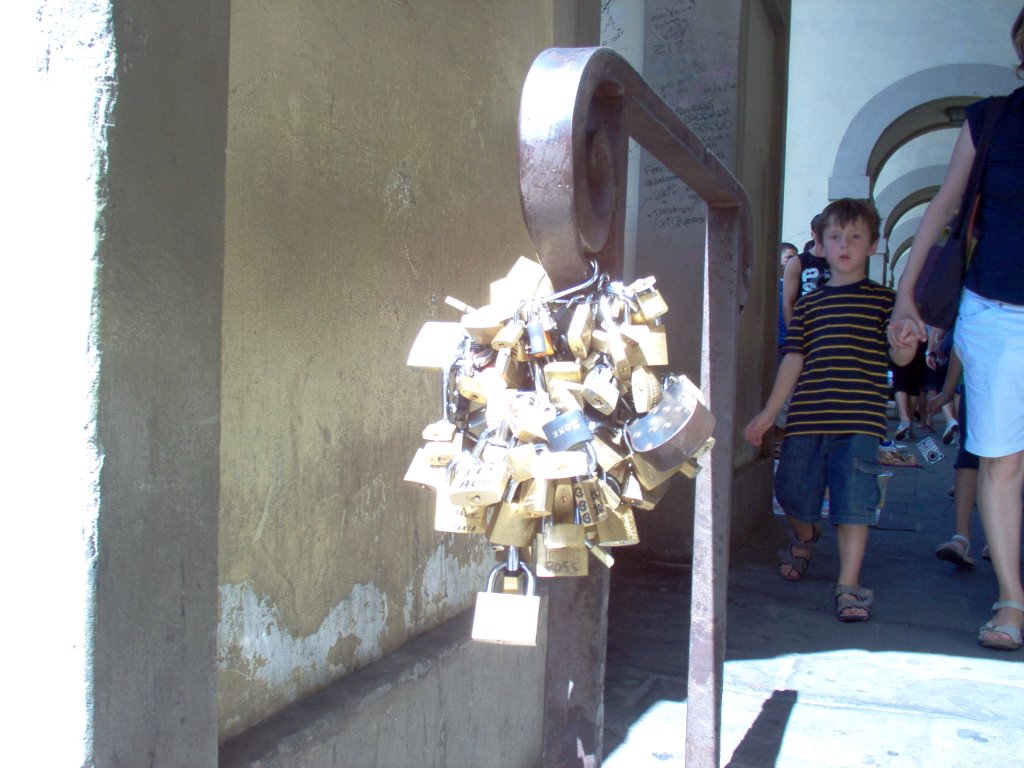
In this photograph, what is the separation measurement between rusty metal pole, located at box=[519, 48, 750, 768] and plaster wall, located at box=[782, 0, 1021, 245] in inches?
352

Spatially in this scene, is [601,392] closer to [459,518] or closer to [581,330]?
[581,330]

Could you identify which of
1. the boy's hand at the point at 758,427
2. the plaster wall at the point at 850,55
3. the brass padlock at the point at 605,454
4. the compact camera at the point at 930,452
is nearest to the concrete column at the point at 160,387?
the brass padlock at the point at 605,454

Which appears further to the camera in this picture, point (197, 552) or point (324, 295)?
point (324, 295)

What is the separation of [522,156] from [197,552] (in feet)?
2.18

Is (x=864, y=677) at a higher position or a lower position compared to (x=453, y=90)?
lower

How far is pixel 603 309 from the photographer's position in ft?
3.21

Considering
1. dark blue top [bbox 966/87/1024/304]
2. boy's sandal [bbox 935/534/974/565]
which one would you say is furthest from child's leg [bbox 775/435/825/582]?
dark blue top [bbox 966/87/1024/304]

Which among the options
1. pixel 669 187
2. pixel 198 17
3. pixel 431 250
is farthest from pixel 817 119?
pixel 198 17

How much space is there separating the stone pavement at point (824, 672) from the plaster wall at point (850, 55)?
7.00 meters

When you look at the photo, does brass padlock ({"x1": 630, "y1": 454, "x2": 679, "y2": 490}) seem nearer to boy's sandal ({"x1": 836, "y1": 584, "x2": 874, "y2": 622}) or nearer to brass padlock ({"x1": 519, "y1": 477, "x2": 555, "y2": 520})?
brass padlock ({"x1": 519, "y1": 477, "x2": 555, "y2": 520})

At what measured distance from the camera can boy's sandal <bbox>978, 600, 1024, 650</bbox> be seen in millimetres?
2947

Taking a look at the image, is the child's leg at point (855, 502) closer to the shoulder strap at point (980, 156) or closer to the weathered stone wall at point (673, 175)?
the weathered stone wall at point (673, 175)

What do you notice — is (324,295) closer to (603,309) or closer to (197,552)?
(197,552)

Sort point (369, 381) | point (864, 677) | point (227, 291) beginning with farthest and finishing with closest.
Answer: point (864, 677) < point (369, 381) < point (227, 291)
